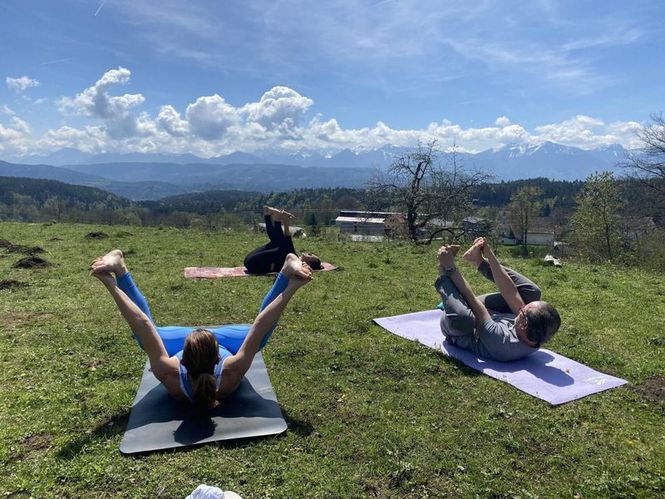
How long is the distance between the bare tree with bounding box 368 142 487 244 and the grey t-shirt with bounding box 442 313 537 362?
20.9 meters

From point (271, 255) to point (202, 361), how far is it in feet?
24.0

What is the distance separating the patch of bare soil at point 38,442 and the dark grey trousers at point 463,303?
4.71 metres

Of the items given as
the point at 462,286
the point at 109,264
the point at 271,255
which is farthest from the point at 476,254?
the point at 271,255

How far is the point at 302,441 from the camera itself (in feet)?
14.0

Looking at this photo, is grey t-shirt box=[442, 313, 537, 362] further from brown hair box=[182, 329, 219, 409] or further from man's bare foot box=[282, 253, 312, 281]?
brown hair box=[182, 329, 219, 409]

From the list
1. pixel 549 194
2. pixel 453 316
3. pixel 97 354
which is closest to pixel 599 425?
pixel 453 316

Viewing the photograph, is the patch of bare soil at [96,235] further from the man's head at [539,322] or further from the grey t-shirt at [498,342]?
the man's head at [539,322]

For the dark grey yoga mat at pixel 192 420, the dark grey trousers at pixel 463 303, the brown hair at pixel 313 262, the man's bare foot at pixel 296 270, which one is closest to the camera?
the dark grey yoga mat at pixel 192 420

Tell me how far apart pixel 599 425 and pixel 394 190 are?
24151 mm

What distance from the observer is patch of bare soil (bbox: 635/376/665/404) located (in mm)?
5152

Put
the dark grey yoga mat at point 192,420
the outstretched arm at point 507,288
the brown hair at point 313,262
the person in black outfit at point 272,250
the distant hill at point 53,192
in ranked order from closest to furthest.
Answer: the dark grey yoga mat at point 192,420, the outstretched arm at point 507,288, the person in black outfit at point 272,250, the brown hair at point 313,262, the distant hill at point 53,192

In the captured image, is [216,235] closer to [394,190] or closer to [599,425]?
[394,190]

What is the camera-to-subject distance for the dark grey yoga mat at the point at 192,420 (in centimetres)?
411

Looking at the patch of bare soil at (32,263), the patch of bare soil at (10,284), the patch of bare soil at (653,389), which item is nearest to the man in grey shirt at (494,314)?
the patch of bare soil at (653,389)
